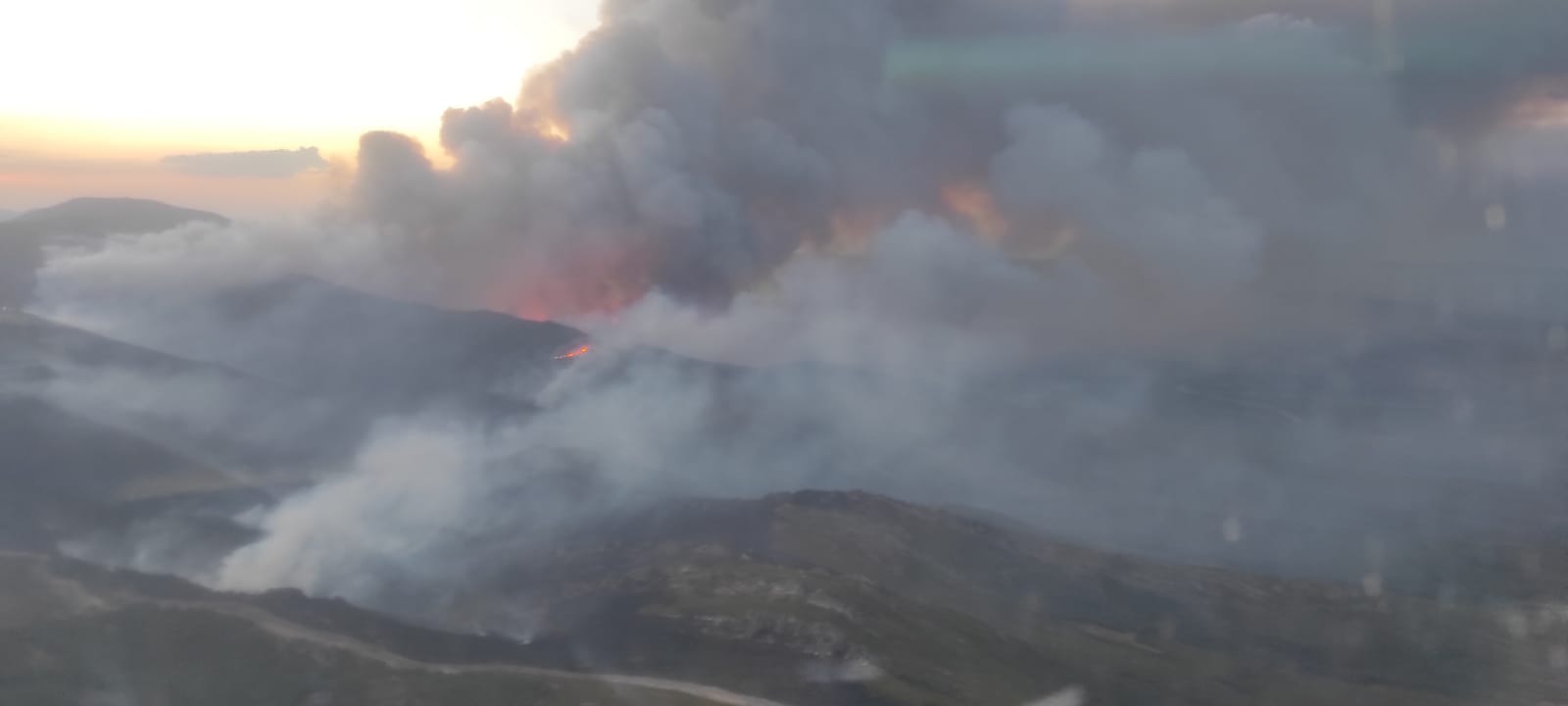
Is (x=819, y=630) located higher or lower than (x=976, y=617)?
lower

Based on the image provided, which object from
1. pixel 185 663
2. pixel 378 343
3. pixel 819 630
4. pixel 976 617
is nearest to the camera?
pixel 185 663

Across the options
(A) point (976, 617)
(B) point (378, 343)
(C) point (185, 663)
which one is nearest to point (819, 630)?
(A) point (976, 617)

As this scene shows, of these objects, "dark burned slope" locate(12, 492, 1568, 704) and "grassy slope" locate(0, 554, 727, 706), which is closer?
"grassy slope" locate(0, 554, 727, 706)

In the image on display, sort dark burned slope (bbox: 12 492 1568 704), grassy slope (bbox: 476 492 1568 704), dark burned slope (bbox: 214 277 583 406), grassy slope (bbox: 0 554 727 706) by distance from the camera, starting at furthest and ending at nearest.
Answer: dark burned slope (bbox: 214 277 583 406) → grassy slope (bbox: 476 492 1568 704) → dark burned slope (bbox: 12 492 1568 704) → grassy slope (bbox: 0 554 727 706)

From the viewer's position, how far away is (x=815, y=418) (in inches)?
7067

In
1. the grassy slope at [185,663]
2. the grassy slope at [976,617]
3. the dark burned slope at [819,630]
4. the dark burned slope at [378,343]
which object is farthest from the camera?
the dark burned slope at [378,343]

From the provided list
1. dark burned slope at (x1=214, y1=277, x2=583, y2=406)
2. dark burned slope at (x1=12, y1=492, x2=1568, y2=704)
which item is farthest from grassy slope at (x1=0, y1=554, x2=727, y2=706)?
dark burned slope at (x1=214, y1=277, x2=583, y2=406)

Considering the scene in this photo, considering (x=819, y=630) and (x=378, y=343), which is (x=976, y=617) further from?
(x=378, y=343)

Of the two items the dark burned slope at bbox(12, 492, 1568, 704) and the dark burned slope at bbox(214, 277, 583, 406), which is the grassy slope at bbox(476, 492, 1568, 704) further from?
the dark burned slope at bbox(214, 277, 583, 406)

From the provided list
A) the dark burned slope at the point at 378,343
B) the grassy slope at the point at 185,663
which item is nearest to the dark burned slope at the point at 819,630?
the grassy slope at the point at 185,663

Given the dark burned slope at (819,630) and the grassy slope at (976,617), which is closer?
the dark burned slope at (819,630)

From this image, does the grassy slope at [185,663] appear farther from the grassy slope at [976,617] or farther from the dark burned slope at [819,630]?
the grassy slope at [976,617]

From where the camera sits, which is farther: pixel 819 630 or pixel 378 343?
pixel 378 343

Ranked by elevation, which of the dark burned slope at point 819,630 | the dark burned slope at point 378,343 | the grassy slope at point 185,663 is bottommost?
the grassy slope at point 185,663
